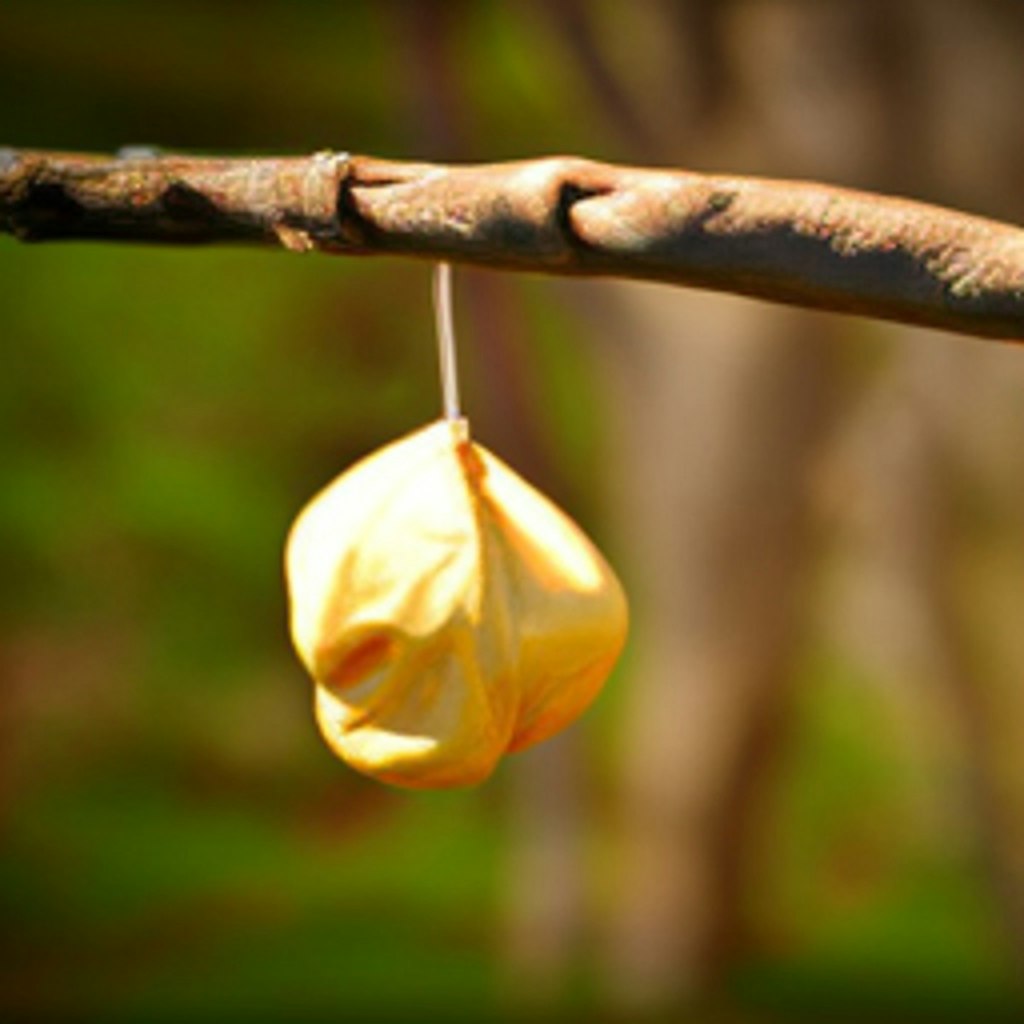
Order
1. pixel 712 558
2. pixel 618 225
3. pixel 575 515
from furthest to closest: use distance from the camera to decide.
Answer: pixel 575 515 < pixel 712 558 < pixel 618 225

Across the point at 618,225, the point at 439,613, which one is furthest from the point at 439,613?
the point at 618,225

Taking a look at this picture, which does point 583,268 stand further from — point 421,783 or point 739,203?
point 421,783

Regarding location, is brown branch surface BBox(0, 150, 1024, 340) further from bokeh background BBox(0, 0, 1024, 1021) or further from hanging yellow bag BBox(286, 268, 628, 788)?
bokeh background BBox(0, 0, 1024, 1021)

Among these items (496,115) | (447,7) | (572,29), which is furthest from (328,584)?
(496,115)

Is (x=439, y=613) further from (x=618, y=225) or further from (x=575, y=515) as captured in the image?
(x=575, y=515)

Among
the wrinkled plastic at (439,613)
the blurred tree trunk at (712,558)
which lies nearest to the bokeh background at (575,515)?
the blurred tree trunk at (712,558)

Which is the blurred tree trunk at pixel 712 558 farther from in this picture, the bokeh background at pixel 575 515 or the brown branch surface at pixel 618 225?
the brown branch surface at pixel 618 225

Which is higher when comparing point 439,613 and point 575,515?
point 575,515
